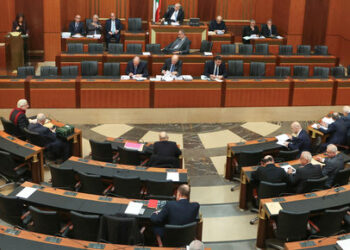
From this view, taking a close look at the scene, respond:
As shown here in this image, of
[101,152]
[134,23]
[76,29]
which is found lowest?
[101,152]

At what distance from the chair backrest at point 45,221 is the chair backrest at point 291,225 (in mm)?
2786

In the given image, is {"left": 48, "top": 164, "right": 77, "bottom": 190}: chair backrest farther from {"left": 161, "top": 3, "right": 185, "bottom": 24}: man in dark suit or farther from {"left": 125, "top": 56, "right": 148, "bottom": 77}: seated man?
{"left": 161, "top": 3, "right": 185, "bottom": 24}: man in dark suit

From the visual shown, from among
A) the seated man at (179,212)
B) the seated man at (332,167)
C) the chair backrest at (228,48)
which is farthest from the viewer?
the chair backrest at (228,48)

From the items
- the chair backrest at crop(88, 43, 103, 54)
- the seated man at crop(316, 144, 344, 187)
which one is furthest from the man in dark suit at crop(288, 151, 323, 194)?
the chair backrest at crop(88, 43, 103, 54)

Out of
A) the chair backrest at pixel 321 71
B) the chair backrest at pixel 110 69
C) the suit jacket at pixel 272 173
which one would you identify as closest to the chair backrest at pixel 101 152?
the suit jacket at pixel 272 173

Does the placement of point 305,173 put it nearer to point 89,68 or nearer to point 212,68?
point 212,68

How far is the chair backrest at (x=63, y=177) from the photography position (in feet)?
22.9

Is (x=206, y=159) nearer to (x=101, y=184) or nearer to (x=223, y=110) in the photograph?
(x=223, y=110)

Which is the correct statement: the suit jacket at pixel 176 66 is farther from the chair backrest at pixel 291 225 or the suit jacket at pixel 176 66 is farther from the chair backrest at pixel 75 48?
the chair backrest at pixel 291 225

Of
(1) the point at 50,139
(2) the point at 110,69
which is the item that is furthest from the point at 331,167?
(2) the point at 110,69

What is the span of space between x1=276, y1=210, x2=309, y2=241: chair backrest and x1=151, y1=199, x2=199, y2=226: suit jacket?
3.89 ft

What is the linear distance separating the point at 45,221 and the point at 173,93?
583cm

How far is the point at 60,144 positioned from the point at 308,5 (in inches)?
443

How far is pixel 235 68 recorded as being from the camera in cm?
1234
